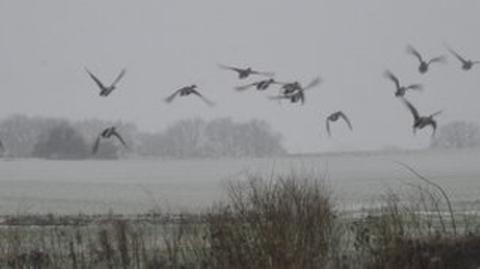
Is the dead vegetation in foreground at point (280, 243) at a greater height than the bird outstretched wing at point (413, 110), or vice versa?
the bird outstretched wing at point (413, 110)

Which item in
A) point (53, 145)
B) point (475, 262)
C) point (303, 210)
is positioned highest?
point (53, 145)

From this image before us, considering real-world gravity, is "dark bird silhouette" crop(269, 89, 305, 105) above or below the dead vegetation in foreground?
above

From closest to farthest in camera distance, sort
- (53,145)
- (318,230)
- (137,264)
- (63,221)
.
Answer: (318,230)
(137,264)
(63,221)
(53,145)

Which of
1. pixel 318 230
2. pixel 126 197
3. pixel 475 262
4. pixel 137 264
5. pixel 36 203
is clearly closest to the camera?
pixel 318 230

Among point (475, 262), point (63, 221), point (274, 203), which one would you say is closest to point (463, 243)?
point (475, 262)

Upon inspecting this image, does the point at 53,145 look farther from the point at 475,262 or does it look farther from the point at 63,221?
the point at 475,262

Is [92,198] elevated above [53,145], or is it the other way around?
[53,145]

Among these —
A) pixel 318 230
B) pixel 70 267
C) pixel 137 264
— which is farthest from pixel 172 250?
pixel 318 230

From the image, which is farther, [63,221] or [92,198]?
[92,198]

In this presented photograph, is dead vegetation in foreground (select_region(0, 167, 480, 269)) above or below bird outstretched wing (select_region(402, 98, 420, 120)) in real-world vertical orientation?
below

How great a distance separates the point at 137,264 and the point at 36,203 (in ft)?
99.1

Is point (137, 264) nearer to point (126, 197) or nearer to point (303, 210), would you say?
point (303, 210)

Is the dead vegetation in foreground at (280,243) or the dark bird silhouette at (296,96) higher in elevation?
the dark bird silhouette at (296,96)

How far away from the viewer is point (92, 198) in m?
50.1
